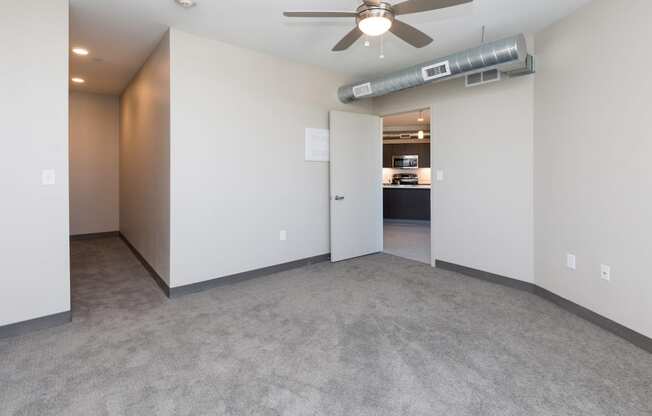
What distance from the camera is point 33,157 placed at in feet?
8.63

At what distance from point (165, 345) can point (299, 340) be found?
96 cm

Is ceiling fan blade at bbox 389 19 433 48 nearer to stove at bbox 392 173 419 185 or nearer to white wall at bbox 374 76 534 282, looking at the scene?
white wall at bbox 374 76 534 282

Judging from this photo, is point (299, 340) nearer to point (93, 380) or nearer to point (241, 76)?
point (93, 380)

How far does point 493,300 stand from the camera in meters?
3.33

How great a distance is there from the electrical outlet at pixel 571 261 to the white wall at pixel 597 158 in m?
0.04

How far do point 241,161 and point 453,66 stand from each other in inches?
97.2

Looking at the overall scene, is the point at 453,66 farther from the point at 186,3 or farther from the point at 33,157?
the point at 33,157

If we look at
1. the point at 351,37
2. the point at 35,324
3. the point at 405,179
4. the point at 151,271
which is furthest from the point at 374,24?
the point at 405,179

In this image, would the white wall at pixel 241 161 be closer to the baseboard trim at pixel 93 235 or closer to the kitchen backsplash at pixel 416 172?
the baseboard trim at pixel 93 235

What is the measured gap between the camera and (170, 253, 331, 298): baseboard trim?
11.5 ft

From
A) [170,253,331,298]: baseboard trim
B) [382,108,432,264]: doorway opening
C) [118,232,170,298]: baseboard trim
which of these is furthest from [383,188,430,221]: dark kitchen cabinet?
[118,232,170,298]: baseboard trim

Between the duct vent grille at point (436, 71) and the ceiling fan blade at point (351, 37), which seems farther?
the duct vent grille at point (436, 71)

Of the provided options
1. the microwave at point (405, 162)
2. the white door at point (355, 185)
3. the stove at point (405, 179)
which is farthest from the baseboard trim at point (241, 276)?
the microwave at point (405, 162)

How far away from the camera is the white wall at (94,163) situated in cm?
618
